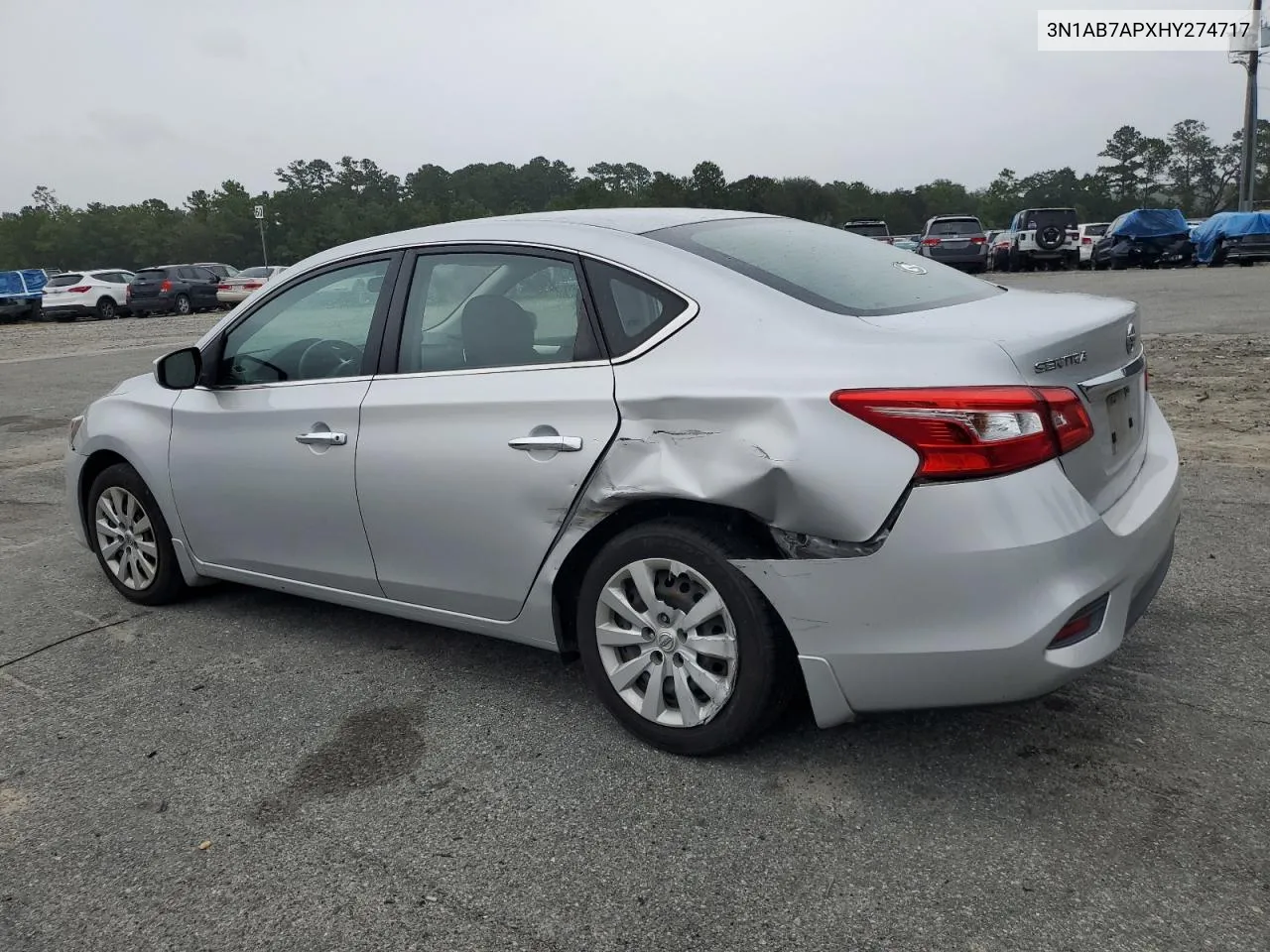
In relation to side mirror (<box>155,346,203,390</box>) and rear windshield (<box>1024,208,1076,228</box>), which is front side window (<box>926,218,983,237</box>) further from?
side mirror (<box>155,346,203,390</box>)

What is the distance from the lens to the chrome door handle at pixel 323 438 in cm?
373

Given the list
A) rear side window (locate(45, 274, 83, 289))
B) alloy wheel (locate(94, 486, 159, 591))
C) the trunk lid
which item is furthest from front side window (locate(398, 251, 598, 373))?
rear side window (locate(45, 274, 83, 289))

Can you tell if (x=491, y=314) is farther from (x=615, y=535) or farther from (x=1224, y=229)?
(x=1224, y=229)

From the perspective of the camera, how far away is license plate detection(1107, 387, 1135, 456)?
299 centimetres

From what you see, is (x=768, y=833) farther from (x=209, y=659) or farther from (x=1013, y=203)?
(x=1013, y=203)

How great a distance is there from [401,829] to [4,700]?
1.88m

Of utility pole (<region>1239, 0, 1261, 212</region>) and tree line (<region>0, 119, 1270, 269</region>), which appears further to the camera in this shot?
tree line (<region>0, 119, 1270, 269</region>)

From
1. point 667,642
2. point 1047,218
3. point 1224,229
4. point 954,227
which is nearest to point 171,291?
point 954,227

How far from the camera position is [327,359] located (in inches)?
155

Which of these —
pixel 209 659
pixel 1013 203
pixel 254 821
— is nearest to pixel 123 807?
pixel 254 821

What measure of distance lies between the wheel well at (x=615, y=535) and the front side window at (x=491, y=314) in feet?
1.63

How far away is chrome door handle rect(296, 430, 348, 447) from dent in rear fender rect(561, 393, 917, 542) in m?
1.09

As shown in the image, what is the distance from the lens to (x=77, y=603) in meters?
4.87

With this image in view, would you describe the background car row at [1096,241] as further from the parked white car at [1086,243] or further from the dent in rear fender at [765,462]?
the dent in rear fender at [765,462]
